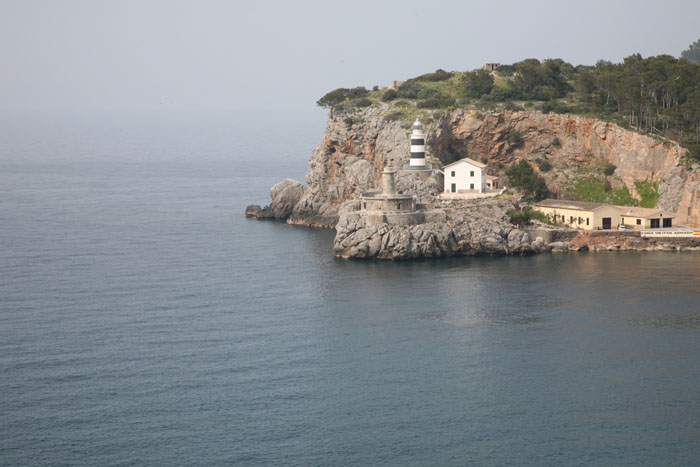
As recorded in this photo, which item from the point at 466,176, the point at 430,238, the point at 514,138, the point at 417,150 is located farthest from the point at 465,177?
the point at 430,238

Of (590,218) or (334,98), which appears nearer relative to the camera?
(590,218)

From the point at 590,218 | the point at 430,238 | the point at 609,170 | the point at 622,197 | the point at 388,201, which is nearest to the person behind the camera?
the point at 430,238

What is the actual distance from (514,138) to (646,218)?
1809 centimetres

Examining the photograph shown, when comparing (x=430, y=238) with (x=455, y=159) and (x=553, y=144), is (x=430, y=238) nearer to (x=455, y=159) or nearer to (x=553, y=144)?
(x=455, y=159)

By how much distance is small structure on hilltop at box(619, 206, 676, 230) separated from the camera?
68.2 m

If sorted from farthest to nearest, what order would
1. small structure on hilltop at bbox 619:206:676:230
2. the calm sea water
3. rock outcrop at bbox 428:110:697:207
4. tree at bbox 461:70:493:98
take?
tree at bbox 461:70:493:98
rock outcrop at bbox 428:110:697:207
small structure on hilltop at bbox 619:206:676:230
the calm sea water

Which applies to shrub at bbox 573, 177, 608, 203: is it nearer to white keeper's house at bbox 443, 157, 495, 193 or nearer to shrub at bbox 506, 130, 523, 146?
shrub at bbox 506, 130, 523, 146

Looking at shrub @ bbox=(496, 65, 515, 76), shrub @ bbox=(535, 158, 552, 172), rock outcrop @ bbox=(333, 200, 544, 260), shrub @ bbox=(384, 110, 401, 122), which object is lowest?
rock outcrop @ bbox=(333, 200, 544, 260)

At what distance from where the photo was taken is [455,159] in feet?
274

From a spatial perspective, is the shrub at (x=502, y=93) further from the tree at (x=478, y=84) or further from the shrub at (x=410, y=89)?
the shrub at (x=410, y=89)

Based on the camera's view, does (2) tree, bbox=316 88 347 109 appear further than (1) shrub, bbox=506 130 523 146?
Yes

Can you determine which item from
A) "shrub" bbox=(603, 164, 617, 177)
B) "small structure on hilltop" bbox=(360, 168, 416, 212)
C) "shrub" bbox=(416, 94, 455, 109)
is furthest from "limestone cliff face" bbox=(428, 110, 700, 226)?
"small structure on hilltop" bbox=(360, 168, 416, 212)

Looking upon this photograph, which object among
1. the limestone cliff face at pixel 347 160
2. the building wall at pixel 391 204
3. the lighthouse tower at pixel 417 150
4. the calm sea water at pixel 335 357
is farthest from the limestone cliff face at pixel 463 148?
the calm sea water at pixel 335 357

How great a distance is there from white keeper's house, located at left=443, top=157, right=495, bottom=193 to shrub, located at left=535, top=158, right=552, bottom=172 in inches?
337
